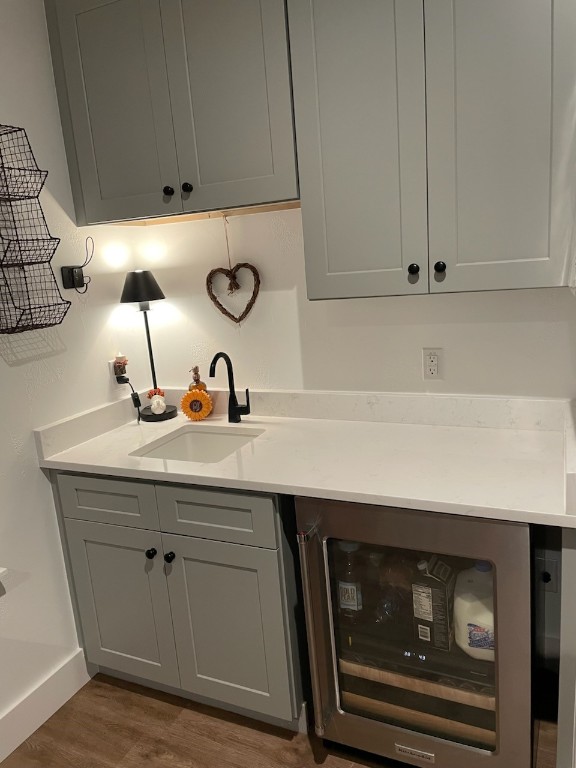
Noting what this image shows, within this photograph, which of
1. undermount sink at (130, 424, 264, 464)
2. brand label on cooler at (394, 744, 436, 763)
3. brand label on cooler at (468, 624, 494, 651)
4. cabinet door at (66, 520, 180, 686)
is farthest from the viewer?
undermount sink at (130, 424, 264, 464)

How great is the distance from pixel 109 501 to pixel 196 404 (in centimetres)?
54

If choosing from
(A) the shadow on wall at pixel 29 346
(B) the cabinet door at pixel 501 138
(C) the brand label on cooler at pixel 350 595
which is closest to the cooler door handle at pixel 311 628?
(C) the brand label on cooler at pixel 350 595

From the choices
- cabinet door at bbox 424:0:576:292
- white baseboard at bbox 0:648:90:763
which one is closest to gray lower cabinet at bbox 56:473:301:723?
white baseboard at bbox 0:648:90:763

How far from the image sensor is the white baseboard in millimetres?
2043

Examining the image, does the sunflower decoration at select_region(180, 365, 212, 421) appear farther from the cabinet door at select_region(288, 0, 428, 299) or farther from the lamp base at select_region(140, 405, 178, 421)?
the cabinet door at select_region(288, 0, 428, 299)

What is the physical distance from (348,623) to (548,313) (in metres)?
1.17

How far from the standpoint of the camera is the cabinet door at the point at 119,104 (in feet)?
6.46

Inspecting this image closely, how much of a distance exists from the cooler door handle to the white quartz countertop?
14 cm

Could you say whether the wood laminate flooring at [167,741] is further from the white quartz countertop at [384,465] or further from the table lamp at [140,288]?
the table lamp at [140,288]

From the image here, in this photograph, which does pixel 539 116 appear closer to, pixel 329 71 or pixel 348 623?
pixel 329 71

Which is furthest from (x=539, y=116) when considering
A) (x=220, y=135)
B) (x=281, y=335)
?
(x=281, y=335)

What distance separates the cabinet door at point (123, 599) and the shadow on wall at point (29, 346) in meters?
0.60

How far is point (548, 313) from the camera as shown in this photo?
1.97 meters

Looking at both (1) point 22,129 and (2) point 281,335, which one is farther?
(2) point 281,335
